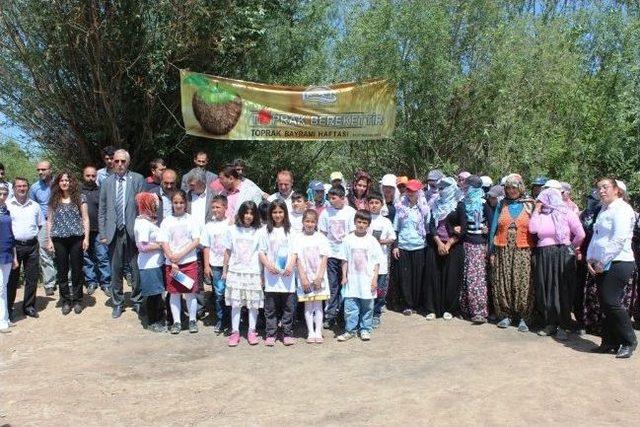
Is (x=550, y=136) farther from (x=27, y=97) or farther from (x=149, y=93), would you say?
(x=27, y=97)

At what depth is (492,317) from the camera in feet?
22.7

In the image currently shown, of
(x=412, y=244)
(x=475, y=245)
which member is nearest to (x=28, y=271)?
(x=412, y=244)

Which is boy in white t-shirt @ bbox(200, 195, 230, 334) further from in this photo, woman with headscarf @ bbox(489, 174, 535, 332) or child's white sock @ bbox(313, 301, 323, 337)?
woman with headscarf @ bbox(489, 174, 535, 332)

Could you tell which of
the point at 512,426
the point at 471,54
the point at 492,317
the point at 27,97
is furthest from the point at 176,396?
the point at 471,54

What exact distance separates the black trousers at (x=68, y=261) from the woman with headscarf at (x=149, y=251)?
1054 millimetres

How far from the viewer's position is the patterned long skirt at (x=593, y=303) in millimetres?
6398

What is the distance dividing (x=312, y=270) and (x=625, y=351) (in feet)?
10.2

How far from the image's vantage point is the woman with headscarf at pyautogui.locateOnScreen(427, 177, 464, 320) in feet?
22.6

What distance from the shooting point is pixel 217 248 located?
6.50 m

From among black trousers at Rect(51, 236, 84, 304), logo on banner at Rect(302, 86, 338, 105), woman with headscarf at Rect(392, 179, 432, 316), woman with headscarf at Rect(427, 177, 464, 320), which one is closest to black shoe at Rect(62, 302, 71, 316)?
black trousers at Rect(51, 236, 84, 304)

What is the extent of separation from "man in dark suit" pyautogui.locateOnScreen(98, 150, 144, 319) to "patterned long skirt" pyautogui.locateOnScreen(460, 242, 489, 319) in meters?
3.88

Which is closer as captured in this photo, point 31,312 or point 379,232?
point 379,232

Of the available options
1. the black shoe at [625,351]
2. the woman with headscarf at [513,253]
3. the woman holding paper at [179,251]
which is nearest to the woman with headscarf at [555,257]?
the woman with headscarf at [513,253]

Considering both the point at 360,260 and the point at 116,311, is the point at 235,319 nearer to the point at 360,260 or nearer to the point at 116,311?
the point at 360,260
